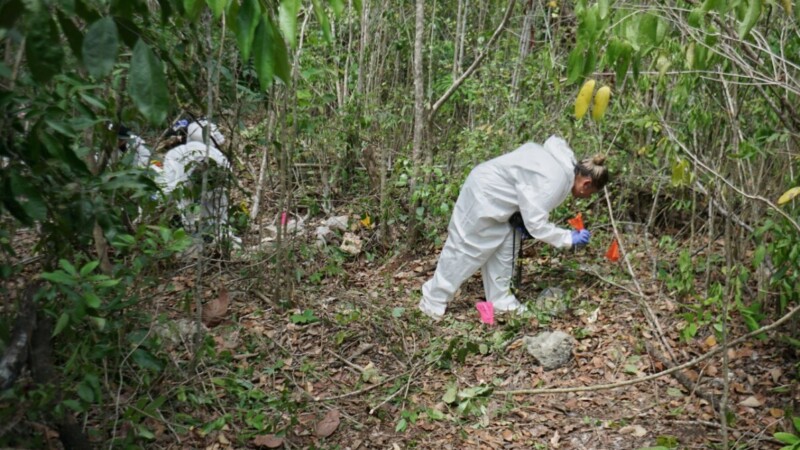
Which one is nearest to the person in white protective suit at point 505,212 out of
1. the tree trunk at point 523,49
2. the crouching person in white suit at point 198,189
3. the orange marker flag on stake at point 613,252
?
the orange marker flag on stake at point 613,252

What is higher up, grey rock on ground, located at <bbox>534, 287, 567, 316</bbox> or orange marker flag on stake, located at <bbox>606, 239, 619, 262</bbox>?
orange marker flag on stake, located at <bbox>606, 239, 619, 262</bbox>

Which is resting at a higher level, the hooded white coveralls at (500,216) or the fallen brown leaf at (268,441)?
the hooded white coveralls at (500,216)

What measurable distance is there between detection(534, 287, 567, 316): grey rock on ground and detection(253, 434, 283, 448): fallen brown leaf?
7.50ft

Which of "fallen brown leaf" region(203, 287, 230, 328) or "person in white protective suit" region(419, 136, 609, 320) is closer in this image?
"fallen brown leaf" region(203, 287, 230, 328)

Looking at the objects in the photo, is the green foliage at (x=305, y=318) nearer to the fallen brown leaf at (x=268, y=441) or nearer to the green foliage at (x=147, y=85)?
the fallen brown leaf at (x=268, y=441)

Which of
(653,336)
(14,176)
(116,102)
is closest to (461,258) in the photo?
(653,336)

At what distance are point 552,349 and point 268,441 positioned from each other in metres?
1.96

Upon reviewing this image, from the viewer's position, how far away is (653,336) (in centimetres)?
489

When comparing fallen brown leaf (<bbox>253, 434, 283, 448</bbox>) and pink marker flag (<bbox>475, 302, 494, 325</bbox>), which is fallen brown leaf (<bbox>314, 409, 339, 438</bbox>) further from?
pink marker flag (<bbox>475, 302, 494, 325</bbox>)

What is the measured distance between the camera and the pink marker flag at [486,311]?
17.2ft

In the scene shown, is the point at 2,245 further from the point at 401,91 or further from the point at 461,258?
the point at 401,91

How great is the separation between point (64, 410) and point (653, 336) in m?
3.72

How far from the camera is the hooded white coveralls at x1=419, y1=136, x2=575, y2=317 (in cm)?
512

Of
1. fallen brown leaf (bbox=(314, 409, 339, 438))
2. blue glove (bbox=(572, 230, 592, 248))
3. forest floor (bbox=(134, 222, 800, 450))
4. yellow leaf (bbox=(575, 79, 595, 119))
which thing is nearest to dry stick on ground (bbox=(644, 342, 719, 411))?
forest floor (bbox=(134, 222, 800, 450))
